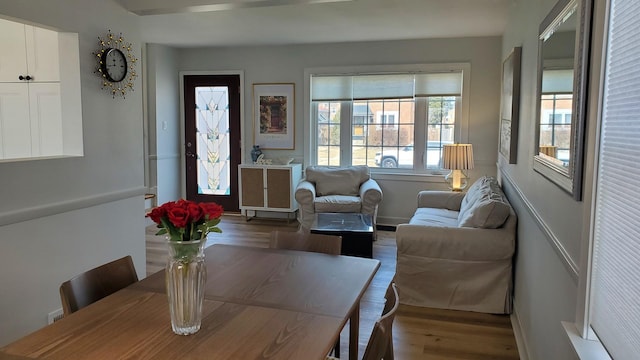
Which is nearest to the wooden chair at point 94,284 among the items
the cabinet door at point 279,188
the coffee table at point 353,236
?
the coffee table at point 353,236

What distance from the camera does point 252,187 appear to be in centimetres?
651

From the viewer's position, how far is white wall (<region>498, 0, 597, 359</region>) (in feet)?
5.50

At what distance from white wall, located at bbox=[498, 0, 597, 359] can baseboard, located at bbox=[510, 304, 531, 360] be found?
2 centimetres

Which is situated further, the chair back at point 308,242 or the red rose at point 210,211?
the chair back at point 308,242

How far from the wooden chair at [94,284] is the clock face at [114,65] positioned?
174cm

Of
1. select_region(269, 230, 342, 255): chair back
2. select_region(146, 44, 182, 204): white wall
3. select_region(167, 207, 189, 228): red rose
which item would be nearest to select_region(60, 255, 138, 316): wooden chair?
select_region(167, 207, 189, 228): red rose

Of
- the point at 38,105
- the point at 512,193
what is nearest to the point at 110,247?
the point at 38,105

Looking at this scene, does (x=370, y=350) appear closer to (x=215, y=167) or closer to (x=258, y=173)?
(x=258, y=173)

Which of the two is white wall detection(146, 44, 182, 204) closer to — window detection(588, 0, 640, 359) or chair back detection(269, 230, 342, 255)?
chair back detection(269, 230, 342, 255)

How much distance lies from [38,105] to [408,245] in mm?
2834

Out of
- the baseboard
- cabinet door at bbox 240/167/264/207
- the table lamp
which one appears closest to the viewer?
the baseboard

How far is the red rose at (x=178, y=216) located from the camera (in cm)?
140

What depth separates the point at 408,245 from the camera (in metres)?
3.58

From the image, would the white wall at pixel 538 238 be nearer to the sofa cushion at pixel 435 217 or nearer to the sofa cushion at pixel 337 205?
the sofa cushion at pixel 435 217
